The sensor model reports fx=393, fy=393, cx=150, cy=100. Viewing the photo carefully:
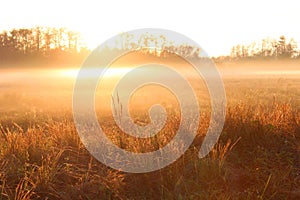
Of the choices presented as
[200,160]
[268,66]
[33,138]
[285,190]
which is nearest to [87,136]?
[33,138]

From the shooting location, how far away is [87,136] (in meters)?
6.12

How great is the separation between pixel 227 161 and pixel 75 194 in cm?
214

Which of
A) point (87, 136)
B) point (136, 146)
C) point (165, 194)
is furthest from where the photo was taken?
point (87, 136)

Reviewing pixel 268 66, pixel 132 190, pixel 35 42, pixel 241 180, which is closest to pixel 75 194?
pixel 132 190

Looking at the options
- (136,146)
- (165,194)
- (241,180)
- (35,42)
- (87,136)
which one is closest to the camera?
(165,194)

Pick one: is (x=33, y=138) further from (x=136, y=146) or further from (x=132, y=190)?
(x=132, y=190)

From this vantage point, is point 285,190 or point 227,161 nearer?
point 285,190

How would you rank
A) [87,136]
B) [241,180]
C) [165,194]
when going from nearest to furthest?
1. [165,194]
2. [241,180]
3. [87,136]

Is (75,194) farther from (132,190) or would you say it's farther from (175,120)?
(175,120)

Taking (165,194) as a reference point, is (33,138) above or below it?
above

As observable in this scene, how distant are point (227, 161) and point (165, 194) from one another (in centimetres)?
138

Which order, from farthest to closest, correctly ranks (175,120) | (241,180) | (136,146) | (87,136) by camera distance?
(175,120)
(87,136)
(136,146)
(241,180)

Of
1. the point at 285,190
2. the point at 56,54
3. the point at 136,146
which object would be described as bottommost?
the point at 285,190

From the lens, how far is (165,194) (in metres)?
4.36
